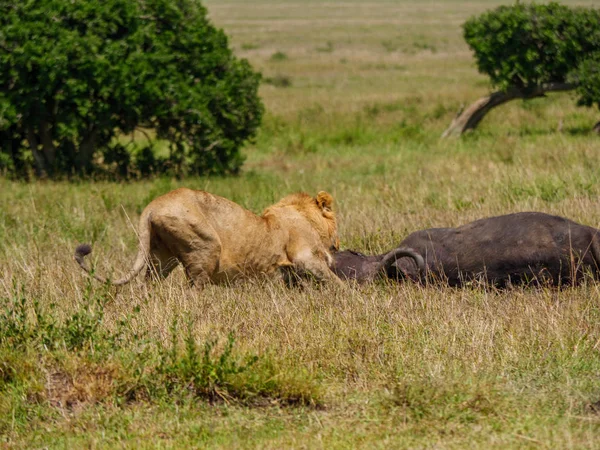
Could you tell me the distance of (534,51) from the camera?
20250mm

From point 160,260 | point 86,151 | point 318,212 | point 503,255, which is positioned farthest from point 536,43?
point 160,260

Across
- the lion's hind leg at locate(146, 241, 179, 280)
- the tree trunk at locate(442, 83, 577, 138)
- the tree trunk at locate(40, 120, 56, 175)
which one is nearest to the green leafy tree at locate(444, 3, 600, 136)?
the tree trunk at locate(442, 83, 577, 138)

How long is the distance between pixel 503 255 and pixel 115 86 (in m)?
8.82

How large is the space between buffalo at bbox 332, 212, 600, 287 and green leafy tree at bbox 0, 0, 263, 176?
7.92 m

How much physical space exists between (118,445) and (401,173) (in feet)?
36.4

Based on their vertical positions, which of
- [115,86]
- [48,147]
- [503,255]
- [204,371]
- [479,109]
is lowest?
[479,109]

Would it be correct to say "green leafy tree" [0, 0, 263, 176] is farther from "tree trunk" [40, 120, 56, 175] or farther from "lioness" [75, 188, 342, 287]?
"lioness" [75, 188, 342, 287]

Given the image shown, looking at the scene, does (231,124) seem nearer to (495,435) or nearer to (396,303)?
(396,303)

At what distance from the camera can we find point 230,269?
8.24 m

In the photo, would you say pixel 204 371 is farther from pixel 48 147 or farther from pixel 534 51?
pixel 534 51

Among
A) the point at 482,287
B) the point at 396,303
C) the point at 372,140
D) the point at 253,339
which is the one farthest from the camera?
the point at 372,140

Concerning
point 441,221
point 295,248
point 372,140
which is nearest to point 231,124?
point 372,140

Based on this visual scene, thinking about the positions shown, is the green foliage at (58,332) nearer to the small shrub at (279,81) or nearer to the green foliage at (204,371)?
the green foliage at (204,371)

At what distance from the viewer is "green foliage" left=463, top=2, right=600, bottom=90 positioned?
19.9 m
